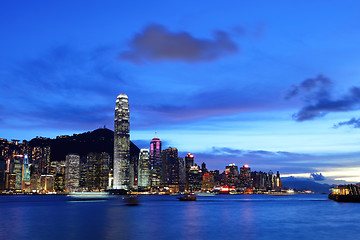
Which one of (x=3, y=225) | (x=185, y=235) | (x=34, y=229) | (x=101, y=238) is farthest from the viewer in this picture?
(x=3, y=225)

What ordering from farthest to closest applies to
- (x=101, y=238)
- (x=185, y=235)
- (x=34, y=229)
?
(x=34, y=229), (x=185, y=235), (x=101, y=238)

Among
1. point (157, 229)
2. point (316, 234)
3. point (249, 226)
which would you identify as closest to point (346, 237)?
point (316, 234)

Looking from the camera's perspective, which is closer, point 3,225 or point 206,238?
point 206,238

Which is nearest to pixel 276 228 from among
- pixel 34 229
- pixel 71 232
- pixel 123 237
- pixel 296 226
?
pixel 296 226

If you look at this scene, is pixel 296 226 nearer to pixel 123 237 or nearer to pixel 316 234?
pixel 316 234

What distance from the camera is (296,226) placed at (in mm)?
103438

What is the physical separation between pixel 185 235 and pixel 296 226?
33391mm

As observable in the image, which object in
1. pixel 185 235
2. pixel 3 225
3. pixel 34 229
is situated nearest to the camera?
pixel 185 235

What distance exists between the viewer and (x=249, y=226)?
105m

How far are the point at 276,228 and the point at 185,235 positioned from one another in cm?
2549

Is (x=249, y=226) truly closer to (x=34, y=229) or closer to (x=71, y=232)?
(x=71, y=232)

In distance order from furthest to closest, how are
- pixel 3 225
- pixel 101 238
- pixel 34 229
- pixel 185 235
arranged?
pixel 3 225, pixel 34 229, pixel 185 235, pixel 101 238

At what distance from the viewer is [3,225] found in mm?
Result: 101312

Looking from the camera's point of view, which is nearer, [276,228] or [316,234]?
[316,234]
